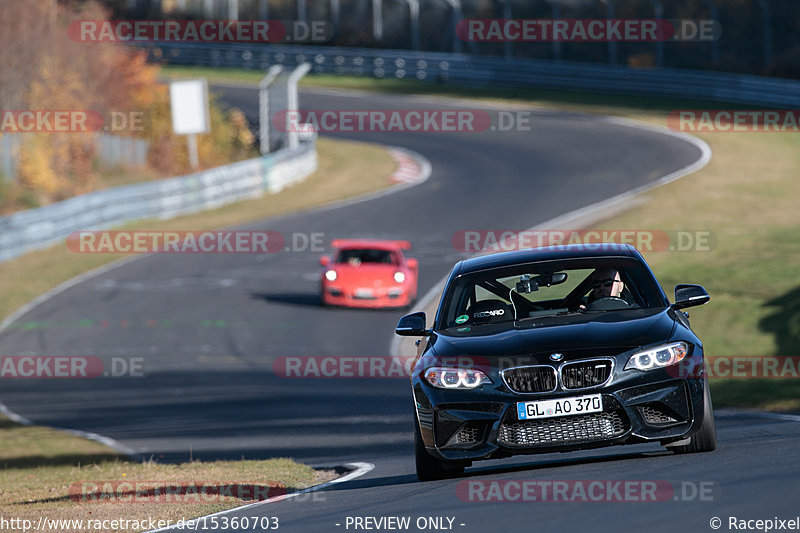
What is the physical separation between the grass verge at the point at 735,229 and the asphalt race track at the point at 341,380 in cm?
195

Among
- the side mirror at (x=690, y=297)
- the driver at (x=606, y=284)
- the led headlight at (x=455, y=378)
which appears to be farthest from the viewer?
the driver at (x=606, y=284)

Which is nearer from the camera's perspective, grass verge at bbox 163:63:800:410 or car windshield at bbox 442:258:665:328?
car windshield at bbox 442:258:665:328

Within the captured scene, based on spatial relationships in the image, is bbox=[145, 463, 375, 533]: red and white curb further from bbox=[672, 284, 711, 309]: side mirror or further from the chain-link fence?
the chain-link fence

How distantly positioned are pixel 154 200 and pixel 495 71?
2502cm

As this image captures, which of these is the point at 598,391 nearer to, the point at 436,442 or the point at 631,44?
the point at 436,442

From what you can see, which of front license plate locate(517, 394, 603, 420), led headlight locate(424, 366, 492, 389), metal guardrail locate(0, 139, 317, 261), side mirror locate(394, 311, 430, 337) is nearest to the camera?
front license plate locate(517, 394, 603, 420)

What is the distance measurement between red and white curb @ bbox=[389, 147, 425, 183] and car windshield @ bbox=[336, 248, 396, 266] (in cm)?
1495

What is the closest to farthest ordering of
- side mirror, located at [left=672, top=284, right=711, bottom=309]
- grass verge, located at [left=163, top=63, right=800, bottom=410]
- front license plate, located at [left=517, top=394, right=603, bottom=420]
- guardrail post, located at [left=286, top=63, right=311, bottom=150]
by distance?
front license plate, located at [left=517, top=394, right=603, bottom=420]
side mirror, located at [left=672, top=284, right=711, bottom=309]
grass verge, located at [left=163, top=63, right=800, bottom=410]
guardrail post, located at [left=286, top=63, right=311, bottom=150]

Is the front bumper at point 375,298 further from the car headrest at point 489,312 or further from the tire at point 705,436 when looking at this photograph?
the tire at point 705,436

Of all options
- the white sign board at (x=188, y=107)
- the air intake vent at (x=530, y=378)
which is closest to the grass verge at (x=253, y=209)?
the white sign board at (x=188, y=107)

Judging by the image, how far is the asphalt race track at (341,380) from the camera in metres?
7.22

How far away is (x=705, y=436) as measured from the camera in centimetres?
814

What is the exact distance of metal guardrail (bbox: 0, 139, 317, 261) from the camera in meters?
28.6

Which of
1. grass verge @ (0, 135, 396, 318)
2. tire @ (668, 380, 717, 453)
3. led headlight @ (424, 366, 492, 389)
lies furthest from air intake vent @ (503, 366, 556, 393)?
grass verge @ (0, 135, 396, 318)
